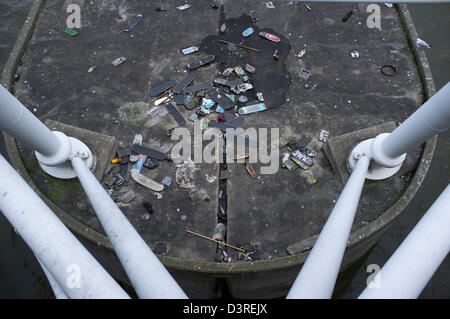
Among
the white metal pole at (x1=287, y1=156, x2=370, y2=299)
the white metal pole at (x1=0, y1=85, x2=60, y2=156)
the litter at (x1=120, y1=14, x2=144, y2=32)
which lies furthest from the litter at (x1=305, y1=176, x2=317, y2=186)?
the litter at (x1=120, y1=14, x2=144, y2=32)

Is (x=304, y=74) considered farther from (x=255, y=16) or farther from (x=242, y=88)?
(x=255, y=16)

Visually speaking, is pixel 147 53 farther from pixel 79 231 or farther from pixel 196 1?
pixel 79 231

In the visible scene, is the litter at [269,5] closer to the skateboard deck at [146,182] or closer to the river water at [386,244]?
the skateboard deck at [146,182]

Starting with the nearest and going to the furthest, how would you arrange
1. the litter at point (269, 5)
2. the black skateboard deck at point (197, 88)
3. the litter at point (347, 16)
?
the black skateboard deck at point (197, 88) → the litter at point (347, 16) → the litter at point (269, 5)

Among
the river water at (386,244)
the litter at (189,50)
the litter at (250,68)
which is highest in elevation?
the litter at (189,50)

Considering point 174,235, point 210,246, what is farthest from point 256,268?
point 174,235

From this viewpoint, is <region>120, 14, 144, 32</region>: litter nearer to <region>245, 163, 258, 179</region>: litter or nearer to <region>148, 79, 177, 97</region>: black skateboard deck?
<region>148, 79, 177, 97</region>: black skateboard deck

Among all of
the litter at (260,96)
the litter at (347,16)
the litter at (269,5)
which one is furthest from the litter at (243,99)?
the litter at (347,16)
